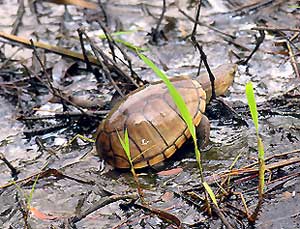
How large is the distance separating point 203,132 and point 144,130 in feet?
1.37

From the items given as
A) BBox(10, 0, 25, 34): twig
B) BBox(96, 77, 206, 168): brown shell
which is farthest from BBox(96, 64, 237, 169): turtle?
BBox(10, 0, 25, 34): twig

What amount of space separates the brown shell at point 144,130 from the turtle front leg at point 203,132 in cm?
15

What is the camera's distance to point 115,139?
331cm

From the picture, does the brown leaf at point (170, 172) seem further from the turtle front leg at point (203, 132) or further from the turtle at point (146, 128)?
the turtle front leg at point (203, 132)

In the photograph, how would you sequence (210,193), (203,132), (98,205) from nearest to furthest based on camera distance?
1. (210,193)
2. (98,205)
3. (203,132)

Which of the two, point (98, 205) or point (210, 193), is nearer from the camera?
point (210, 193)

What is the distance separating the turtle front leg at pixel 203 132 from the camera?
11.5 feet

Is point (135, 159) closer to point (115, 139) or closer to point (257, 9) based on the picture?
point (115, 139)

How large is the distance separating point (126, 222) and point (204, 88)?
46.9 inches

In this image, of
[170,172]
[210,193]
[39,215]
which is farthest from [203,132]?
[39,215]

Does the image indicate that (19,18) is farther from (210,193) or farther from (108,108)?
(210,193)

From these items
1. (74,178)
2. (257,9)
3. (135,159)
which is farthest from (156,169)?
(257,9)

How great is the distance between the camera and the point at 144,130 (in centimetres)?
328

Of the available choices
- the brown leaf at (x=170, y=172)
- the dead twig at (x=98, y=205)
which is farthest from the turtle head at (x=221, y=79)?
the dead twig at (x=98, y=205)
